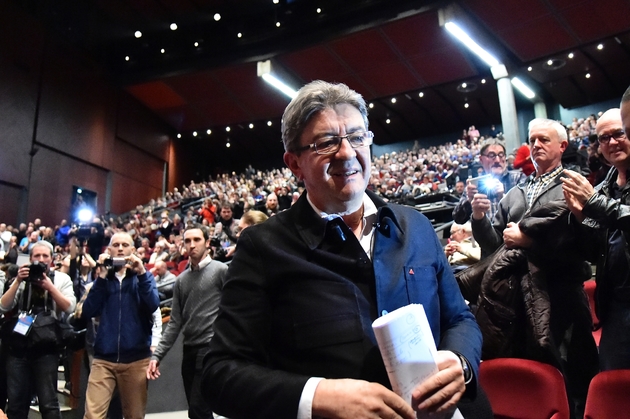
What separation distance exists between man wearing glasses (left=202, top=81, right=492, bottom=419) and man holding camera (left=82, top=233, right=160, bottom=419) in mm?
2523

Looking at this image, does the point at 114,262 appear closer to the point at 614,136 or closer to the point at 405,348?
the point at 405,348

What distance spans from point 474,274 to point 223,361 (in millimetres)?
1438

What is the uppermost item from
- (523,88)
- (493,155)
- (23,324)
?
(523,88)

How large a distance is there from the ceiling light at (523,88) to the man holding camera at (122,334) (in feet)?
42.6

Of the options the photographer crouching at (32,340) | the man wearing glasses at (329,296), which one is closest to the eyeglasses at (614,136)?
the man wearing glasses at (329,296)

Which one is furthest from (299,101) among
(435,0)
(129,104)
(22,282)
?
(129,104)

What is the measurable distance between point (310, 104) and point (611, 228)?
128 cm

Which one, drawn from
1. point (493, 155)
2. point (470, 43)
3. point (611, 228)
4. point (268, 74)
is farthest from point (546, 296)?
point (268, 74)

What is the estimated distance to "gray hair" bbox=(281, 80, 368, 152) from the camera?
1.05 meters

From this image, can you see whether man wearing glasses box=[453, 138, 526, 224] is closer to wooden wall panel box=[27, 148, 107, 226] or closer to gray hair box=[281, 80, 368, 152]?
gray hair box=[281, 80, 368, 152]

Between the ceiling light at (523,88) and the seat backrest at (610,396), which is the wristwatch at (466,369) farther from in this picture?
the ceiling light at (523,88)

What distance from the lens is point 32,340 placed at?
10.4 feet

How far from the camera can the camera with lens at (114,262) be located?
127 inches

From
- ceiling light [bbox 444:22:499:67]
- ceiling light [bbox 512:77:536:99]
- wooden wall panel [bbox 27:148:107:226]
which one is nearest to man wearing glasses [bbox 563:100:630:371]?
ceiling light [bbox 444:22:499:67]
